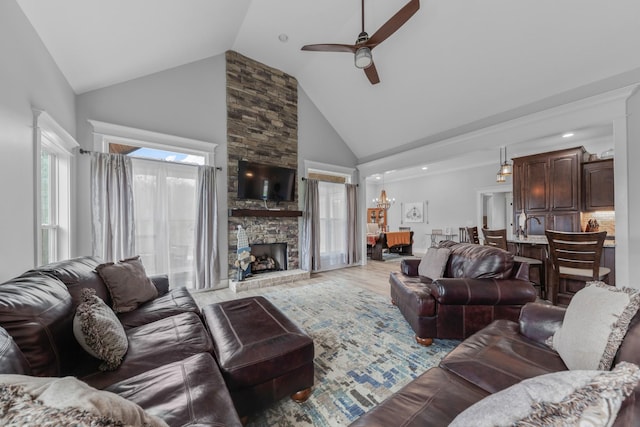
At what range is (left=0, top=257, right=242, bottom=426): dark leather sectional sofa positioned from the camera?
0.94 metres

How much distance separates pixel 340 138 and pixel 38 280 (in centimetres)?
552

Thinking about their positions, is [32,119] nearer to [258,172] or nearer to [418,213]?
[258,172]

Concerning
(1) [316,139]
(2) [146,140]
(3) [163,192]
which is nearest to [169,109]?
(2) [146,140]

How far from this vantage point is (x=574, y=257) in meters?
2.82

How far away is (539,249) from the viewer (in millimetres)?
3426

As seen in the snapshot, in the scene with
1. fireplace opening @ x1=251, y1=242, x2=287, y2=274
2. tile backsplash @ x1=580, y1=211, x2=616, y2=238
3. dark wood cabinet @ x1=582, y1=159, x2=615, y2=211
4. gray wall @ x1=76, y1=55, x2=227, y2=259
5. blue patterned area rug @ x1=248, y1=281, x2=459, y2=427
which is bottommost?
blue patterned area rug @ x1=248, y1=281, x2=459, y2=427

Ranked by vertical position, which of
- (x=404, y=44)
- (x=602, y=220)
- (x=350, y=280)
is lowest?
(x=350, y=280)

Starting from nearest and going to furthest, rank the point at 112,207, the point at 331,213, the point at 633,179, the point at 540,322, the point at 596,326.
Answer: the point at 596,326
the point at 540,322
the point at 633,179
the point at 112,207
the point at 331,213

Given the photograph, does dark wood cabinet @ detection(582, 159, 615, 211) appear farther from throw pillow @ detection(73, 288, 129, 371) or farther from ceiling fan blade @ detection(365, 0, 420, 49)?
throw pillow @ detection(73, 288, 129, 371)

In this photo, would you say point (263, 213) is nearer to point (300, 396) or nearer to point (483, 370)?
point (300, 396)

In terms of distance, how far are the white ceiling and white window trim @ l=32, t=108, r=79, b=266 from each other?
0.75 metres

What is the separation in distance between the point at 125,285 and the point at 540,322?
307cm

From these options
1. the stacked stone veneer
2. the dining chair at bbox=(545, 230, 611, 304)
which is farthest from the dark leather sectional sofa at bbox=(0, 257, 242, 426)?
the dining chair at bbox=(545, 230, 611, 304)

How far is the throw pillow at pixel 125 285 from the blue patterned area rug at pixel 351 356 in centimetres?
143
